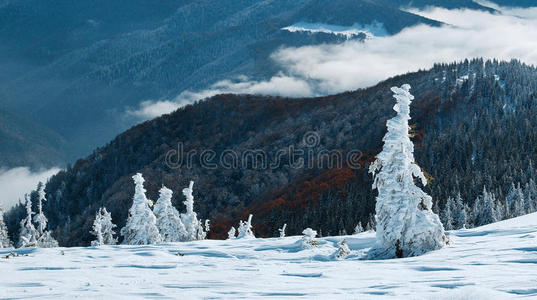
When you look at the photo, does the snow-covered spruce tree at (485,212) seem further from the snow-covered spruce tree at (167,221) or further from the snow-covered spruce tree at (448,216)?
the snow-covered spruce tree at (167,221)

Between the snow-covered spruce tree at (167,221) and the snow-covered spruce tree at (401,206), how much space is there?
32.9 m

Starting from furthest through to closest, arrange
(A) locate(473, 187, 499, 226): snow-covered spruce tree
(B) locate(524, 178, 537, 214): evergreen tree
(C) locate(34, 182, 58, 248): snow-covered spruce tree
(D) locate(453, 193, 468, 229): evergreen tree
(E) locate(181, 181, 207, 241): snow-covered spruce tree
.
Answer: (B) locate(524, 178, 537, 214): evergreen tree < (D) locate(453, 193, 468, 229): evergreen tree < (A) locate(473, 187, 499, 226): snow-covered spruce tree < (C) locate(34, 182, 58, 248): snow-covered spruce tree < (E) locate(181, 181, 207, 241): snow-covered spruce tree

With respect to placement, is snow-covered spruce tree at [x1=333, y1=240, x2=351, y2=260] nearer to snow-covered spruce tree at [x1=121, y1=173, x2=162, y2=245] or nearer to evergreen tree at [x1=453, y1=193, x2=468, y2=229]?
snow-covered spruce tree at [x1=121, y1=173, x2=162, y2=245]

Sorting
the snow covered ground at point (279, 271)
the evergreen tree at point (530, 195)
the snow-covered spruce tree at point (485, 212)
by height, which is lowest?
the snow covered ground at point (279, 271)

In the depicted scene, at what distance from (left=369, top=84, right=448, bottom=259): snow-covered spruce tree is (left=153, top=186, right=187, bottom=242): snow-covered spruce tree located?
3285 cm

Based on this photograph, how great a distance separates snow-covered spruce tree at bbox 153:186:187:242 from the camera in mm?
54469

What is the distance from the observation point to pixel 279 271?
65.6ft

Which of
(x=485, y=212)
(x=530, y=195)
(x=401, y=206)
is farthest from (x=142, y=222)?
(x=530, y=195)

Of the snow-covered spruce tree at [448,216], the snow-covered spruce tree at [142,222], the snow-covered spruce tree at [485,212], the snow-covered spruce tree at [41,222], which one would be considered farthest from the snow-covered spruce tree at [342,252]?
the snow-covered spruce tree at [485,212]

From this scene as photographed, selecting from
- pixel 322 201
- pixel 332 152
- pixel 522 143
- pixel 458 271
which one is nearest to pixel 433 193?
pixel 322 201

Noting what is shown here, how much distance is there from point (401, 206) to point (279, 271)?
6.94 metres

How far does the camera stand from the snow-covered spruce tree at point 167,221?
54469mm

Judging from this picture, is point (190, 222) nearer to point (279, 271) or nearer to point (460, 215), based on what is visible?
point (279, 271)

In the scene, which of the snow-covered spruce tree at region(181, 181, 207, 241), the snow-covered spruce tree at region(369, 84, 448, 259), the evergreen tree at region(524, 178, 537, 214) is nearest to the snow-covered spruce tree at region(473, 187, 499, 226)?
the evergreen tree at region(524, 178, 537, 214)
